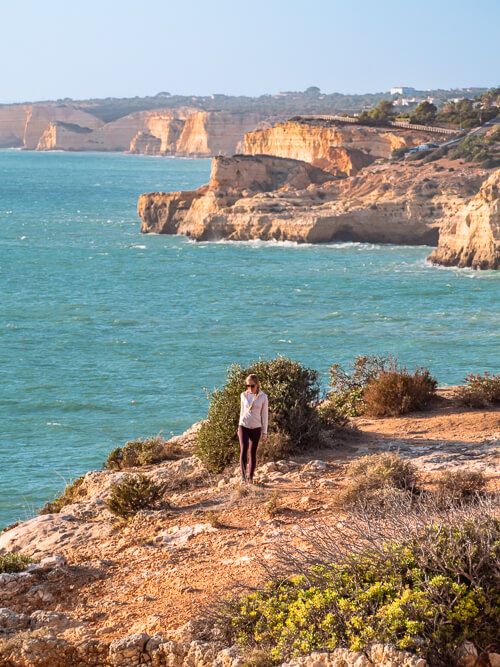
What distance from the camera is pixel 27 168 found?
176 meters

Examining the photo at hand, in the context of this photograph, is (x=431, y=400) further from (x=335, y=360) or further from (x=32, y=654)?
(x=335, y=360)

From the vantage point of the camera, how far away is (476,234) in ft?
190

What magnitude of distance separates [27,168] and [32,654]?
174m

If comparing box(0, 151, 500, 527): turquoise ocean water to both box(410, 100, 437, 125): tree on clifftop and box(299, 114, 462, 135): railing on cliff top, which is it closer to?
box(299, 114, 462, 135): railing on cliff top

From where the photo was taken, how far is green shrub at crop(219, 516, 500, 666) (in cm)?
702

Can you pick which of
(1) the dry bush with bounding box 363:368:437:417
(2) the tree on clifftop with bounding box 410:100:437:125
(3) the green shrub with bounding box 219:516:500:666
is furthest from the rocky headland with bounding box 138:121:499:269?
(3) the green shrub with bounding box 219:516:500:666

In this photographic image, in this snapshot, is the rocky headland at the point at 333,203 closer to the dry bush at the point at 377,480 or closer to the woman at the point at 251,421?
the woman at the point at 251,421

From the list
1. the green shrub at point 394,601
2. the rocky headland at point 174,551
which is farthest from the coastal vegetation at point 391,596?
the rocky headland at point 174,551

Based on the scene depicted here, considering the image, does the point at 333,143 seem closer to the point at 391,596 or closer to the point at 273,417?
the point at 273,417

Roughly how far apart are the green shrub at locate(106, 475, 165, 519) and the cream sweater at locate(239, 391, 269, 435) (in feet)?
4.17

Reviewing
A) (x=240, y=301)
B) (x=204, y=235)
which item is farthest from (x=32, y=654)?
(x=204, y=235)

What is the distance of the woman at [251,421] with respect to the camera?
1210 centimetres

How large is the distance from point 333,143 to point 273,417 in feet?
259

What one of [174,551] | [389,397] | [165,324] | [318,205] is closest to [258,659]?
[174,551]
